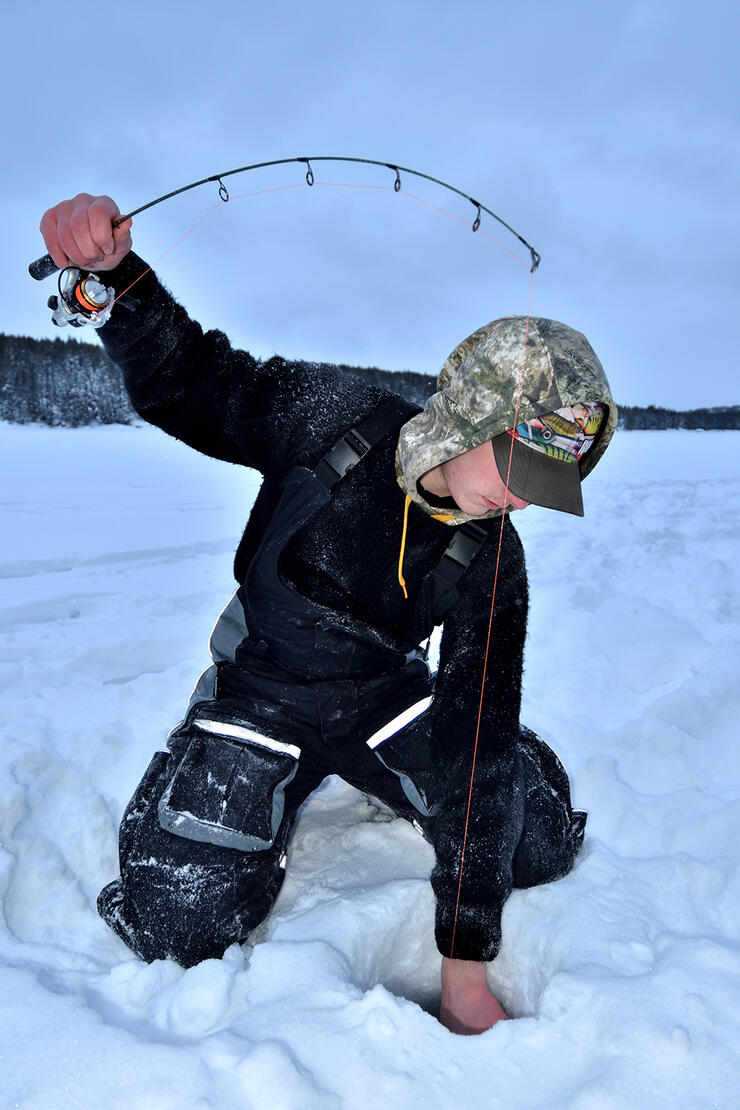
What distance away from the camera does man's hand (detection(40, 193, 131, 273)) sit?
5.13ft

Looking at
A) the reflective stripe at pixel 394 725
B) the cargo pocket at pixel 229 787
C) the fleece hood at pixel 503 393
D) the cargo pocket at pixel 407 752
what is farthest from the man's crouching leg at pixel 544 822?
the fleece hood at pixel 503 393

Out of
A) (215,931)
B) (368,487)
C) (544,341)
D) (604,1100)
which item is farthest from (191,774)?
(544,341)

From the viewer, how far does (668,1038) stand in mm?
1433

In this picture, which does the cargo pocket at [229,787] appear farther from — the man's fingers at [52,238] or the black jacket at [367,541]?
the man's fingers at [52,238]

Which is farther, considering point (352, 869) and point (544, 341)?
point (352, 869)

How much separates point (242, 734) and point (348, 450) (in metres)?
0.84

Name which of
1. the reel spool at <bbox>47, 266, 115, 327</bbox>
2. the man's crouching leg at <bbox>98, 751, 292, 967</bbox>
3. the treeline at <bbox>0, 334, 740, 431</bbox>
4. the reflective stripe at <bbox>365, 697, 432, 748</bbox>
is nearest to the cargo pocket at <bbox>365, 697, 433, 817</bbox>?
the reflective stripe at <bbox>365, 697, 432, 748</bbox>

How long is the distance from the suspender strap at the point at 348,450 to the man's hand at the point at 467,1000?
1274mm

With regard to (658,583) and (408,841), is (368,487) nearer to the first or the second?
(408,841)

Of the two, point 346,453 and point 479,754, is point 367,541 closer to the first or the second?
point 346,453

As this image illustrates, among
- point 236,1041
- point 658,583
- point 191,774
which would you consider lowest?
point 236,1041

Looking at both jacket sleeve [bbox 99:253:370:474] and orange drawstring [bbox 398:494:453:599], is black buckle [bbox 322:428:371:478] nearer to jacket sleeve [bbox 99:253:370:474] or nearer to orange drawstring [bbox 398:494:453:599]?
jacket sleeve [bbox 99:253:370:474]

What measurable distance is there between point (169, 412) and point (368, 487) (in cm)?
58

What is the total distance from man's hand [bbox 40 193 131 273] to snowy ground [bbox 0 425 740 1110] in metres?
1.59
